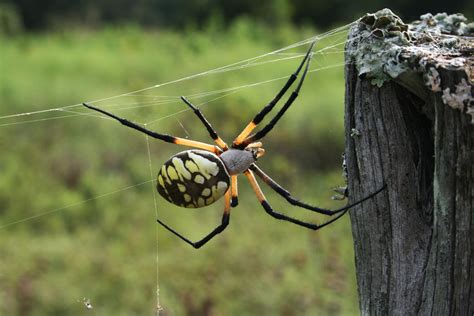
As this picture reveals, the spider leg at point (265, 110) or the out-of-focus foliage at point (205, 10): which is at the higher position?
the out-of-focus foliage at point (205, 10)

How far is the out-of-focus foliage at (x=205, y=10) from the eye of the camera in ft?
51.8

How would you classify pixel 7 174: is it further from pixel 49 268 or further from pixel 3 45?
pixel 3 45

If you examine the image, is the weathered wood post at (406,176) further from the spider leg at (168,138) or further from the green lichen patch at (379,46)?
the spider leg at (168,138)

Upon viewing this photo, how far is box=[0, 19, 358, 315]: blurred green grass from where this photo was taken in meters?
5.51

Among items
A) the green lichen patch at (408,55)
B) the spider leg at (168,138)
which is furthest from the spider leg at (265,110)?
the green lichen patch at (408,55)

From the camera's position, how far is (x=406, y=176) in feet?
5.55

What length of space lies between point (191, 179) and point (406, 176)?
0.85m

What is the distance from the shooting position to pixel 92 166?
732 cm

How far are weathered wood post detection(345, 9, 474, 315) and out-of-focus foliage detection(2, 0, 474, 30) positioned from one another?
12.5 metres

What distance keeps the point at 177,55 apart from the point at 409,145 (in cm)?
824

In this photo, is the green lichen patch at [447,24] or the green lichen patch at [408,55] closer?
the green lichen patch at [408,55]

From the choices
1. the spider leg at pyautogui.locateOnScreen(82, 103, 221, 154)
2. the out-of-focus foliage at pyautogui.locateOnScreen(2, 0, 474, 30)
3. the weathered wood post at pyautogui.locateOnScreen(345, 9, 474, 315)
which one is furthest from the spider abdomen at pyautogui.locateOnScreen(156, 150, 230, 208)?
the out-of-focus foliage at pyautogui.locateOnScreen(2, 0, 474, 30)

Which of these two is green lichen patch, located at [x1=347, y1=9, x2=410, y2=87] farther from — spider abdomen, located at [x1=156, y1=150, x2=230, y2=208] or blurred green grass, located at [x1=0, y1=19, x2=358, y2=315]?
blurred green grass, located at [x1=0, y1=19, x2=358, y2=315]

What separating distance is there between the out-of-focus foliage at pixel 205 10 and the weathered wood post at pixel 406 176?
494 inches
